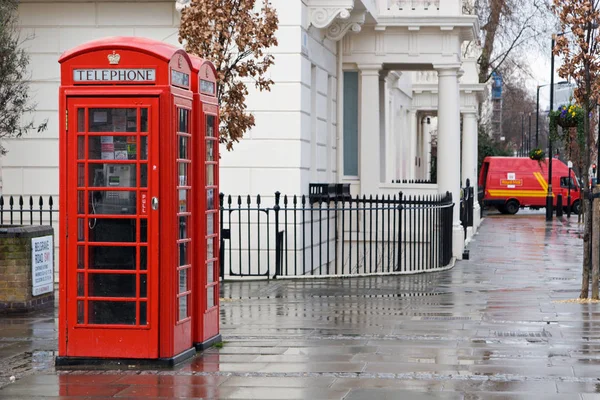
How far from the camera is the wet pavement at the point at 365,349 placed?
8211mm

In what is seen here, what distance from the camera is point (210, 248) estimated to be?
9.96 meters

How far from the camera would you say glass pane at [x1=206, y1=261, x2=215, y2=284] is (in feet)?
32.4

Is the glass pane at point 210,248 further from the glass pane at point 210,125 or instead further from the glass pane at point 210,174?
the glass pane at point 210,125

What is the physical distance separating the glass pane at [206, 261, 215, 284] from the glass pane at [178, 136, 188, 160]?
41.5 inches

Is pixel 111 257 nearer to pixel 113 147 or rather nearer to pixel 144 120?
pixel 113 147

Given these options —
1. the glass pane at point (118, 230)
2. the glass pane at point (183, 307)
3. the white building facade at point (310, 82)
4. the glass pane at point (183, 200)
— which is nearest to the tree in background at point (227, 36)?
the white building facade at point (310, 82)

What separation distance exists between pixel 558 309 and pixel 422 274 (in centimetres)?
567

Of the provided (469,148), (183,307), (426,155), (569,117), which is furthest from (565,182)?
(183,307)

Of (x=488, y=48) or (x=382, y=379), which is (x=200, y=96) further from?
(x=488, y=48)

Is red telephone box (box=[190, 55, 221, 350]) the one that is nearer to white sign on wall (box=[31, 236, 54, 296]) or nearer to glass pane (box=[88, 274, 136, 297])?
glass pane (box=[88, 274, 136, 297])

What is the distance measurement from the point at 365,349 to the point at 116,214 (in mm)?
2553

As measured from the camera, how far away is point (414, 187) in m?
23.7

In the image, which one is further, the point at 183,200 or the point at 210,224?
the point at 210,224

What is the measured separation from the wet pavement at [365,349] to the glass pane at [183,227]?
3.39 ft
